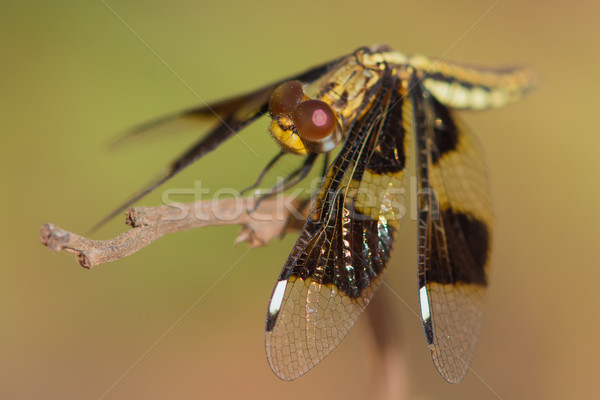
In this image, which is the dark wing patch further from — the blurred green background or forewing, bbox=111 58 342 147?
the blurred green background

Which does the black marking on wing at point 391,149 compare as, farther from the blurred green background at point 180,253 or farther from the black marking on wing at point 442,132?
the blurred green background at point 180,253

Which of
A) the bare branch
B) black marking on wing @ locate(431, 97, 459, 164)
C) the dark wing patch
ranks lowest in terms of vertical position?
the bare branch

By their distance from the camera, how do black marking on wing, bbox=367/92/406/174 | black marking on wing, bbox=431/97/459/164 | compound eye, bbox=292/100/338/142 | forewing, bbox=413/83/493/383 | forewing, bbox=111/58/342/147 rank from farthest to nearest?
1. black marking on wing, bbox=431/97/459/164
2. forewing, bbox=111/58/342/147
3. black marking on wing, bbox=367/92/406/174
4. compound eye, bbox=292/100/338/142
5. forewing, bbox=413/83/493/383

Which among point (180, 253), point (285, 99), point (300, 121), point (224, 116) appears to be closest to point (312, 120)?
point (300, 121)

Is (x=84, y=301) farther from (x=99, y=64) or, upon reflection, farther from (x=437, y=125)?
(x=437, y=125)

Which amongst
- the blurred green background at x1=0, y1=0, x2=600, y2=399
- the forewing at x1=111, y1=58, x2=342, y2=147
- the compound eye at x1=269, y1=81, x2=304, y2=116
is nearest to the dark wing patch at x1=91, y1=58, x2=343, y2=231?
the forewing at x1=111, y1=58, x2=342, y2=147

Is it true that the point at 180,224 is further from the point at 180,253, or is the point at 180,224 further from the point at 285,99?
the point at 180,253
